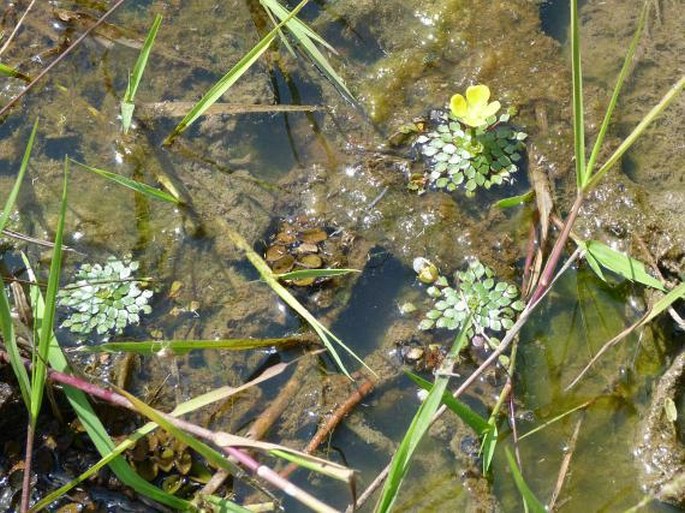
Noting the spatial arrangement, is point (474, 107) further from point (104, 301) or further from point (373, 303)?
point (104, 301)

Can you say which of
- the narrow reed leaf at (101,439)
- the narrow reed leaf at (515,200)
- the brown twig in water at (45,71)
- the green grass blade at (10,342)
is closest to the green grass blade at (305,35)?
the brown twig in water at (45,71)

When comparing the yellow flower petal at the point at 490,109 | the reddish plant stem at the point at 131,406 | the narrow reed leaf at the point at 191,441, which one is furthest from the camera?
the yellow flower petal at the point at 490,109

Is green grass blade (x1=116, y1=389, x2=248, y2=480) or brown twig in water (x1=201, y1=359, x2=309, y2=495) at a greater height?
green grass blade (x1=116, y1=389, x2=248, y2=480)

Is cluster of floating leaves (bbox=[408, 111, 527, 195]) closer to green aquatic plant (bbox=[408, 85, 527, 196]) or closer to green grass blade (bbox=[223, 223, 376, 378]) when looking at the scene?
green aquatic plant (bbox=[408, 85, 527, 196])

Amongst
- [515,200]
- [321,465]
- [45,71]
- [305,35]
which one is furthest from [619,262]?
[45,71]

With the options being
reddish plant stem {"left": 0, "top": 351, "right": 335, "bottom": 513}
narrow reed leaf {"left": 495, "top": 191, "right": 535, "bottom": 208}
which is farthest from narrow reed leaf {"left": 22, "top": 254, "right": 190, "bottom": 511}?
narrow reed leaf {"left": 495, "top": 191, "right": 535, "bottom": 208}

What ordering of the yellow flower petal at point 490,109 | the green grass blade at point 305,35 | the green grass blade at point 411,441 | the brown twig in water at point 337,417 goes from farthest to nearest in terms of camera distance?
the green grass blade at point 305,35
the yellow flower petal at point 490,109
the brown twig in water at point 337,417
the green grass blade at point 411,441

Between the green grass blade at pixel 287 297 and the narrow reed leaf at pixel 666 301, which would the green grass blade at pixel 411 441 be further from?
the narrow reed leaf at pixel 666 301
